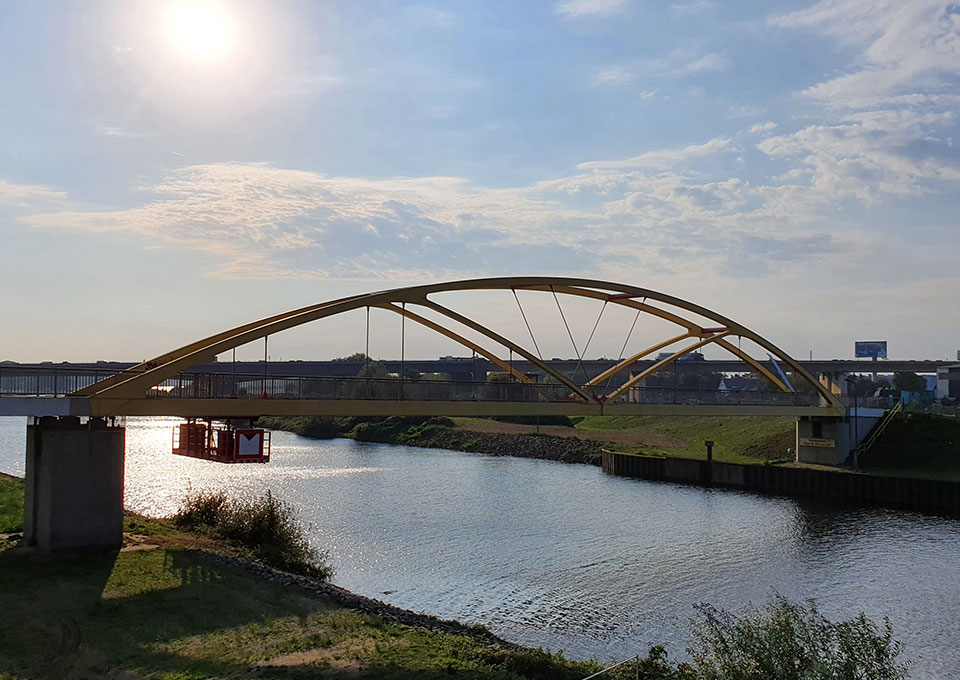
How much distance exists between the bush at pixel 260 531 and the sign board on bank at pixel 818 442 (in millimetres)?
38040

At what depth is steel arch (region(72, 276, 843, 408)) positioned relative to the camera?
78.0 feet

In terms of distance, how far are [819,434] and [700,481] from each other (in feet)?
28.3

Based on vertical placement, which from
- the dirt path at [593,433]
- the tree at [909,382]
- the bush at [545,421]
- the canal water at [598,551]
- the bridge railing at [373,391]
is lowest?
the canal water at [598,551]

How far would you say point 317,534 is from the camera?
110 ft

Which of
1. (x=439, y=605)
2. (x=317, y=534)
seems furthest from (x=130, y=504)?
(x=439, y=605)

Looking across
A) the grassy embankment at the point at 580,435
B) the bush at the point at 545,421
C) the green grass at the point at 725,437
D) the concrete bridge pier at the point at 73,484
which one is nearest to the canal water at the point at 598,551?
the concrete bridge pier at the point at 73,484

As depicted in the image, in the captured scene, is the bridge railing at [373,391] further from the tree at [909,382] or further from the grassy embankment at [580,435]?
the tree at [909,382]

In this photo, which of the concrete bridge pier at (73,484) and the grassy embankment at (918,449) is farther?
the grassy embankment at (918,449)

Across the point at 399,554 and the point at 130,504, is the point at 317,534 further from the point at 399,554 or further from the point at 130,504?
the point at 130,504

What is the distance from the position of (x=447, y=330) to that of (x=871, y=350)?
115 metres

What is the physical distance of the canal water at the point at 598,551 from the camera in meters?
23.0

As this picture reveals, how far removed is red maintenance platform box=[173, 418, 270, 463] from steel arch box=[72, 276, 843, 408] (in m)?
2.14

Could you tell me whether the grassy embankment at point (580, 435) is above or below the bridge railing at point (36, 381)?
below

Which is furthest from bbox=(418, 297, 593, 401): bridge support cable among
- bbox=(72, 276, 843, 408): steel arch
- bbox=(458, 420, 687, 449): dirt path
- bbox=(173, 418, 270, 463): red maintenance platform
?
bbox=(458, 420, 687, 449): dirt path
